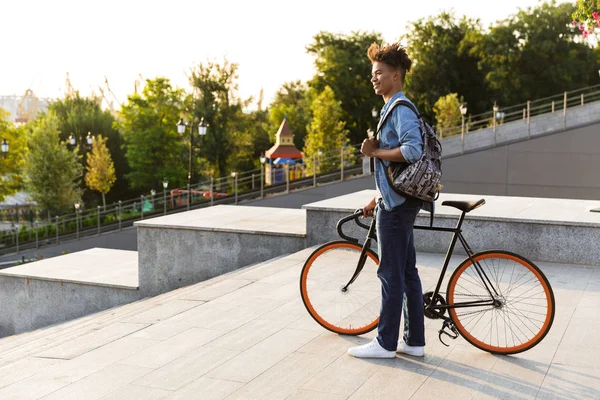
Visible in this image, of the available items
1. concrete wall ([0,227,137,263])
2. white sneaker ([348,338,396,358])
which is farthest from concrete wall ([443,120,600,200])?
white sneaker ([348,338,396,358])

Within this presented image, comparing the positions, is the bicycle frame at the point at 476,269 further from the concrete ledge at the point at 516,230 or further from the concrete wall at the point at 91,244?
the concrete wall at the point at 91,244

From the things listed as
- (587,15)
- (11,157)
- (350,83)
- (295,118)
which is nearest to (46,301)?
(587,15)

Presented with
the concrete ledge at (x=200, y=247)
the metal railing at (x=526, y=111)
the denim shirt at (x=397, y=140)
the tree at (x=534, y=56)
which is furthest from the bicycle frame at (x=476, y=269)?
the tree at (x=534, y=56)

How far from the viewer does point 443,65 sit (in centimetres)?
5400

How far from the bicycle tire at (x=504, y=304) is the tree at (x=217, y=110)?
49.9 m

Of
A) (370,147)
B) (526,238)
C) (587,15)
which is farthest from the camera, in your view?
(587,15)

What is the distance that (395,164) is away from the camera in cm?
466

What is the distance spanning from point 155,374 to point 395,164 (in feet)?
6.94

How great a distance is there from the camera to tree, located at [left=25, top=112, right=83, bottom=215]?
46844 millimetres

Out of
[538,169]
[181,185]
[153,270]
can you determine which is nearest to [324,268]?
[153,270]

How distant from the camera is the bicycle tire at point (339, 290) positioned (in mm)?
5363

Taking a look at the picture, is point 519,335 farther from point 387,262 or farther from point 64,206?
point 64,206

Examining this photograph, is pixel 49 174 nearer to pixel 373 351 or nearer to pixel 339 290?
pixel 339 290

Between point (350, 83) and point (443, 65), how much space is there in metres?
7.52
